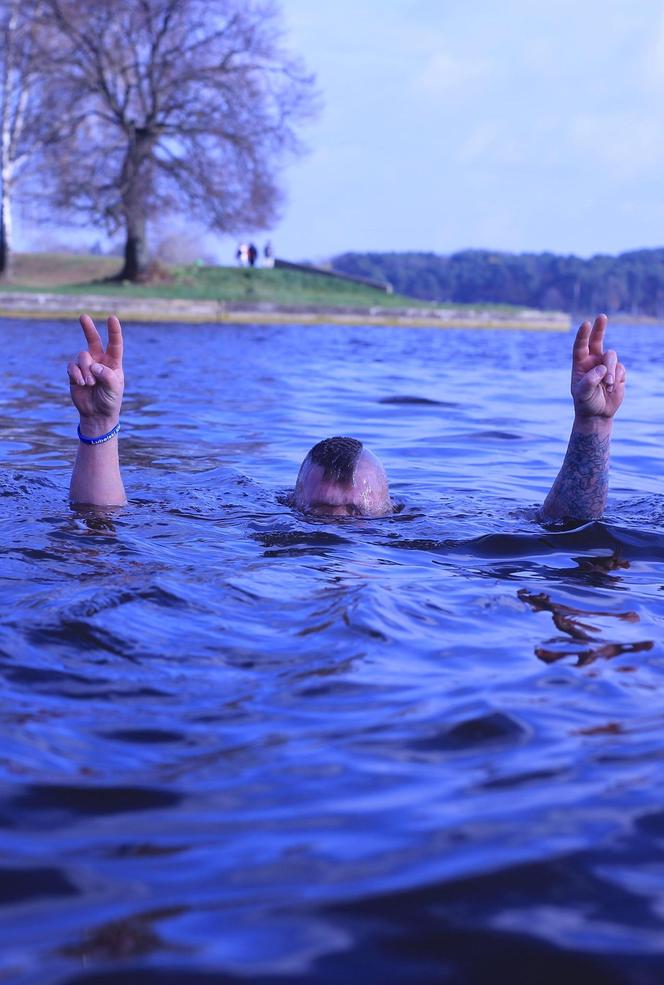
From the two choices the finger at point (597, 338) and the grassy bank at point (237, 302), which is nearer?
the finger at point (597, 338)

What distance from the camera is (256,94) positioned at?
29531 mm

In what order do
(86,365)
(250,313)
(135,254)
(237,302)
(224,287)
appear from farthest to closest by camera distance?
(224,287) < (135,254) < (250,313) < (237,302) < (86,365)

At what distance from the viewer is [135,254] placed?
3139 centimetres

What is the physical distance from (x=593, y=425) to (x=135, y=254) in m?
28.2

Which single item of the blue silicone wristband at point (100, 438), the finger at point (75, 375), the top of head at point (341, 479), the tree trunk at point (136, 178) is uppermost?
the tree trunk at point (136, 178)

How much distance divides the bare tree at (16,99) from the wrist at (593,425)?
2696 centimetres

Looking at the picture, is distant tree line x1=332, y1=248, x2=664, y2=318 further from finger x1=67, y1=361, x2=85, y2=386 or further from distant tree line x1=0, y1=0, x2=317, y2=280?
finger x1=67, y1=361, x2=85, y2=386

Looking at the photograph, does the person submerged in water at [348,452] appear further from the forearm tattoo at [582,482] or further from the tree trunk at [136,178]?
the tree trunk at [136,178]

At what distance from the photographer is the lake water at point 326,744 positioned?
1729 mm

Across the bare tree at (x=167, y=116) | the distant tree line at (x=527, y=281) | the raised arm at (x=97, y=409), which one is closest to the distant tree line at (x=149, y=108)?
the bare tree at (x=167, y=116)

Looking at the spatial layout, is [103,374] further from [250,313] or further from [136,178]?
[136,178]

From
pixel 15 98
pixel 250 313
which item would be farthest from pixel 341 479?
pixel 15 98

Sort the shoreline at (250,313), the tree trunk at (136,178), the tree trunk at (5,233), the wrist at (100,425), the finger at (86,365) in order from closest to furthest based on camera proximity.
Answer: the finger at (86,365), the wrist at (100,425), the shoreline at (250,313), the tree trunk at (136,178), the tree trunk at (5,233)

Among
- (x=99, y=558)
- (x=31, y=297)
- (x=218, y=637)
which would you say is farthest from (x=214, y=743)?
(x=31, y=297)
